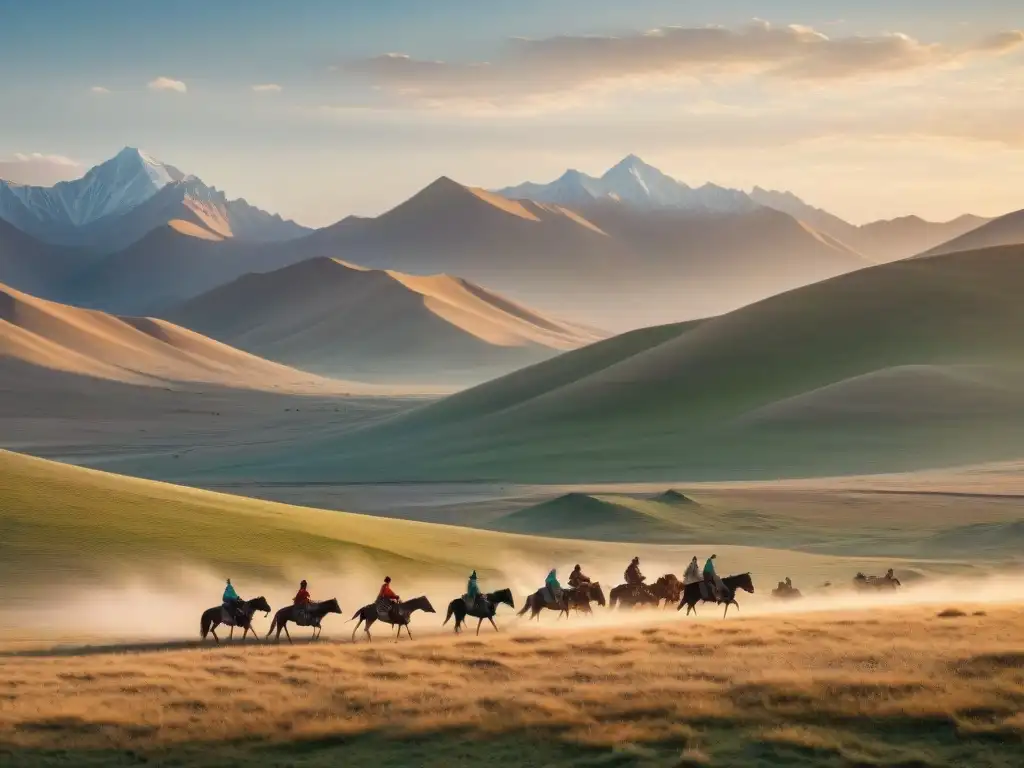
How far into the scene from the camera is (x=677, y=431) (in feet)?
478

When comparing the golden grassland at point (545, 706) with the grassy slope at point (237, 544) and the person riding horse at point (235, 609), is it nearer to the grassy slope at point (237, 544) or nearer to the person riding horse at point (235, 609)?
the person riding horse at point (235, 609)

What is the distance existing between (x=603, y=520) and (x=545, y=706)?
61449 millimetres

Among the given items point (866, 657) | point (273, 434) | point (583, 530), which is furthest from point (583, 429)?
point (866, 657)

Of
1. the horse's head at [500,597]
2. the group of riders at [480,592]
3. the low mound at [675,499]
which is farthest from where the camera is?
the low mound at [675,499]

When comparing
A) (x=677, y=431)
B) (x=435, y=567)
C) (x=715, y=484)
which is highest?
(x=677, y=431)

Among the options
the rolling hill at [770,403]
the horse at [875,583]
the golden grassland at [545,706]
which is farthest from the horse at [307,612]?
the rolling hill at [770,403]

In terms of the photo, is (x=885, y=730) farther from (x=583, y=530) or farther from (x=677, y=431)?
(x=677, y=431)

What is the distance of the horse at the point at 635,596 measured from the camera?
4447 cm

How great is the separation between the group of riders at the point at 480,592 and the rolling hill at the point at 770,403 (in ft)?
259

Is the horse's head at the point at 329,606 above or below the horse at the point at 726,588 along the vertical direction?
below

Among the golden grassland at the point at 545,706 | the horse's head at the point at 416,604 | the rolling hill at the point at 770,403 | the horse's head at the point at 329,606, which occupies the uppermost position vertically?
the rolling hill at the point at 770,403

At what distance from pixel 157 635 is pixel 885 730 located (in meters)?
23.0

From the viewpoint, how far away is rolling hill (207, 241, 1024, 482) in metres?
129

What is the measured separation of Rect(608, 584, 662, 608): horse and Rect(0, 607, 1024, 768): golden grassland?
450 inches
